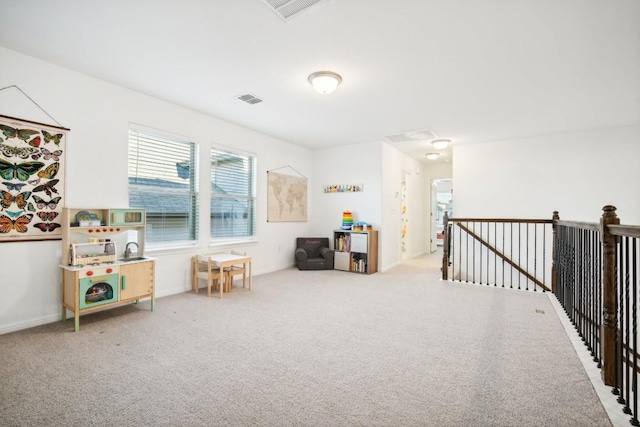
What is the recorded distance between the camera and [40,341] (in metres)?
2.77

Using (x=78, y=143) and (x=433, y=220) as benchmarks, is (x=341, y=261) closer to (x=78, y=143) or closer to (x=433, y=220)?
(x=433, y=220)

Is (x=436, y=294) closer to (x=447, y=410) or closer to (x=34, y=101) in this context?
(x=447, y=410)

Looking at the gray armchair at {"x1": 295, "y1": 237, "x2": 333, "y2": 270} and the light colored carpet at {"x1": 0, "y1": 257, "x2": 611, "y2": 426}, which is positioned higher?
the gray armchair at {"x1": 295, "y1": 237, "x2": 333, "y2": 270}

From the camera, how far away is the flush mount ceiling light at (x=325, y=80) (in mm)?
3346

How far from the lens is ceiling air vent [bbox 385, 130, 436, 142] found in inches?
223

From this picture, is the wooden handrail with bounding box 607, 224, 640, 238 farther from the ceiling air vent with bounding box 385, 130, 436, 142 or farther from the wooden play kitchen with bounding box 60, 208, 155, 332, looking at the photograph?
the wooden play kitchen with bounding box 60, 208, 155, 332

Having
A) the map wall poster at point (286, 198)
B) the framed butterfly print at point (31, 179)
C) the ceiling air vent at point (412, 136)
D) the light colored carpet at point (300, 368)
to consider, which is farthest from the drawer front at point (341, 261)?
the framed butterfly print at point (31, 179)

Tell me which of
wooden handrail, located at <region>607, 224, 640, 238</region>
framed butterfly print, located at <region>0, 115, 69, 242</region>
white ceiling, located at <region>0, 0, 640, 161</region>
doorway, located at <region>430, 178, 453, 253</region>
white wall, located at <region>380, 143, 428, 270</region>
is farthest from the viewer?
doorway, located at <region>430, 178, 453, 253</region>

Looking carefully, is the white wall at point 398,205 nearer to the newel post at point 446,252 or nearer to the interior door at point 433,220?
the interior door at point 433,220

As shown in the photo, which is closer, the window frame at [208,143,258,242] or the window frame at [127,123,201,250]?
the window frame at [127,123,201,250]

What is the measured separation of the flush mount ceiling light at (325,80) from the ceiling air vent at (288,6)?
3.21 feet

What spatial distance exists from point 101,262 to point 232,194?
237 centimetres

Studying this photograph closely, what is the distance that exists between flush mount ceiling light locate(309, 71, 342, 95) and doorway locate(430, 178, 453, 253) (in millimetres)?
6580

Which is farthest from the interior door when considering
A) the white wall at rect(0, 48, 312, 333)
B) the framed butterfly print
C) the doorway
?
the framed butterfly print
